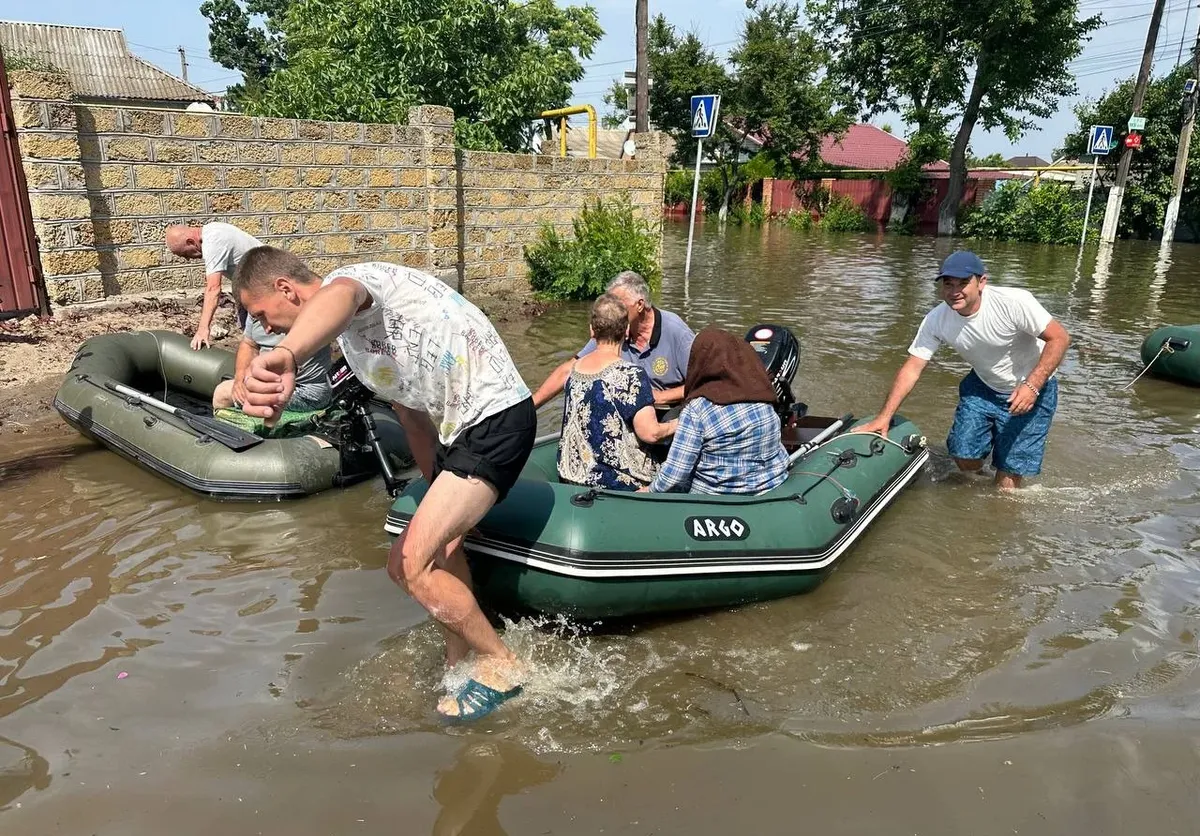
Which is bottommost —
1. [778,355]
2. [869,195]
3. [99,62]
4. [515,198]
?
[778,355]

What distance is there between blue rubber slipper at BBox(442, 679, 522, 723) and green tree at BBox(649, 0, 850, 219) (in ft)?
92.8

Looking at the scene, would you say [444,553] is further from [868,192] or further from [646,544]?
[868,192]

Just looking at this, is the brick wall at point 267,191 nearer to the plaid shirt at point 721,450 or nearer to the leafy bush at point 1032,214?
the plaid shirt at point 721,450

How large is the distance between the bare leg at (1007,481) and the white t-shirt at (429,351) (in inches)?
143

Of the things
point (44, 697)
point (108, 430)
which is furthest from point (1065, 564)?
point (108, 430)

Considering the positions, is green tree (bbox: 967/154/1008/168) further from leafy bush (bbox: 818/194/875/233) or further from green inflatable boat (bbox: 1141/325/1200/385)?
green inflatable boat (bbox: 1141/325/1200/385)

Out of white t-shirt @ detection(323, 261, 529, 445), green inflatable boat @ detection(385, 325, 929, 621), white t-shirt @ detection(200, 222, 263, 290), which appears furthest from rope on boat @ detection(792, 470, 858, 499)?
white t-shirt @ detection(200, 222, 263, 290)

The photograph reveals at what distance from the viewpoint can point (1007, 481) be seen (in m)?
5.12

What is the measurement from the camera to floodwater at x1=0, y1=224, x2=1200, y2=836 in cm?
250

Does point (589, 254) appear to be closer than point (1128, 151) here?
Yes

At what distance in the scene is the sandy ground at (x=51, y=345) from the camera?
19.0ft

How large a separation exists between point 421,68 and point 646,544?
11089 millimetres

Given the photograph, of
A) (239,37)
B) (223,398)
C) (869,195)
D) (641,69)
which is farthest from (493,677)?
(239,37)

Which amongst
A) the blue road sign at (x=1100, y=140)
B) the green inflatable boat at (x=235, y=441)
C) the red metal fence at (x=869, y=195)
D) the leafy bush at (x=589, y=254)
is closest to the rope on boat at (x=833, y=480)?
the green inflatable boat at (x=235, y=441)
